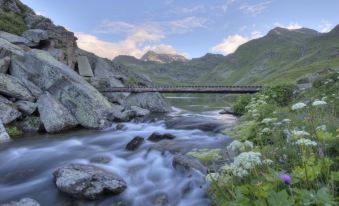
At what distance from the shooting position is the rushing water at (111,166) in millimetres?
10812

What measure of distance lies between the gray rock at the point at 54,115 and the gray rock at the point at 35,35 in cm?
2096

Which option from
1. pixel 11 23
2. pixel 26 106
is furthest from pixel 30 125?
pixel 11 23

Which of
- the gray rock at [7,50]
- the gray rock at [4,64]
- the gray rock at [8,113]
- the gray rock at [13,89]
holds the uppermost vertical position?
the gray rock at [7,50]

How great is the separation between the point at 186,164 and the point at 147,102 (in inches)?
1383

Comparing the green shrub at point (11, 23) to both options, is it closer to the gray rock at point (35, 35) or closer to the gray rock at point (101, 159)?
the gray rock at point (35, 35)

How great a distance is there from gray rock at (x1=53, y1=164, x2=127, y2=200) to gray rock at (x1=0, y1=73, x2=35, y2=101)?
18.8m

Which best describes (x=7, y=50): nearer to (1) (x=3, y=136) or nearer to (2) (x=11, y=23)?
(1) (x=3, y=136)

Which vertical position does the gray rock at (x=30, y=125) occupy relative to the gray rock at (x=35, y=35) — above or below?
below

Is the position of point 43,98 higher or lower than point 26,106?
higher

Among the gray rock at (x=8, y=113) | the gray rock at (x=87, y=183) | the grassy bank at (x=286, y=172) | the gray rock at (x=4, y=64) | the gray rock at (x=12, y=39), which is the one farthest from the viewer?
the gray rock at (x=12, y=39)

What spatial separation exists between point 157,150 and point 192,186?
5652 mm

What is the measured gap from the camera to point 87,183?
10758 mm

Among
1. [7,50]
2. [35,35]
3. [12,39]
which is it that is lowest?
[7,50]

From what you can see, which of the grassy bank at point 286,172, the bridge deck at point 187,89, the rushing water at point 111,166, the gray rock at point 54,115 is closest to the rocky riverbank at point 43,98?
the gray rock at point 54,115
